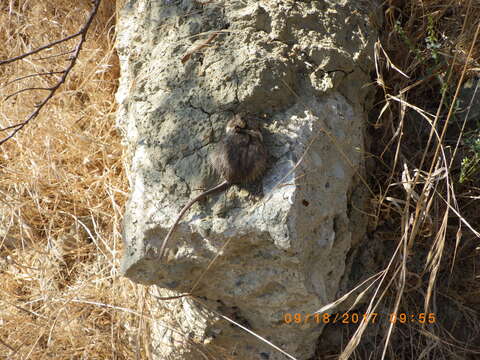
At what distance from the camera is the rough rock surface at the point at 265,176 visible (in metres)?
1.79

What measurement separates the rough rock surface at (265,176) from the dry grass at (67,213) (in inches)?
15.7

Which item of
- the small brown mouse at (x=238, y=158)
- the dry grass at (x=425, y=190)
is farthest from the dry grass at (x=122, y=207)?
the small brown mouse at (x=238, y=158)

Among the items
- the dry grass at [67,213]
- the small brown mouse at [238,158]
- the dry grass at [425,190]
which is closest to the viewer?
the small brown mouse at [238,158]

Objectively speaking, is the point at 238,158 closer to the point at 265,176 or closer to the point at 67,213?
the point at 265,176

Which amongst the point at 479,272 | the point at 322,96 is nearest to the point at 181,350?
the point at 322,96

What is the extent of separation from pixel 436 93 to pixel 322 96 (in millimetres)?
772

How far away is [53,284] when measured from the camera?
252 centimetres

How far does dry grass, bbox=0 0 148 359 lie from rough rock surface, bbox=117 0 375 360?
0.40m

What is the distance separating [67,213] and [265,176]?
1348 millimetres

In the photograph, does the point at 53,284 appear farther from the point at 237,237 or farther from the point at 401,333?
the point at 401,333

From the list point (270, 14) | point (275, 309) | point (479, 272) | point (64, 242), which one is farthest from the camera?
point (64, 242)

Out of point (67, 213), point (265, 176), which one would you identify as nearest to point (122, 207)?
point (67, 213)

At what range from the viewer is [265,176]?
180cm

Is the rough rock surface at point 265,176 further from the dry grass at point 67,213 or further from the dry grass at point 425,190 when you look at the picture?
the dry grass at point 67,213
